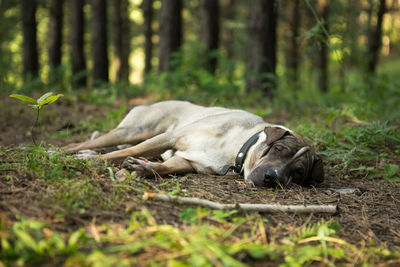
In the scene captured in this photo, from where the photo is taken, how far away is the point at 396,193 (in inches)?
171

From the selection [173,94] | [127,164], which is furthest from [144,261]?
[173,94]

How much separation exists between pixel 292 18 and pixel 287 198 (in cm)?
1230

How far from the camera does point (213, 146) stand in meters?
4.74

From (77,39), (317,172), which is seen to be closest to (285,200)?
(317,172)

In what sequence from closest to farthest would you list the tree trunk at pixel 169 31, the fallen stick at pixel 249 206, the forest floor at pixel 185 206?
the forest floor at pixel 185 206 < the fallen stick at pixel 249 206 < the tree trunk at pixel 169 31

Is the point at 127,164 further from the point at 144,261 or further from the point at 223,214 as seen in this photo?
the point at 144,261

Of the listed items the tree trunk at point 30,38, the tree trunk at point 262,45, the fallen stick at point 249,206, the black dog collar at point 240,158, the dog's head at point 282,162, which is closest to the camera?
the fallen stick at point 249,206

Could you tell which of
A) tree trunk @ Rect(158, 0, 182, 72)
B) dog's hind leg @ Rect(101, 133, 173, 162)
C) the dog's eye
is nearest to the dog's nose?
the dog's eye

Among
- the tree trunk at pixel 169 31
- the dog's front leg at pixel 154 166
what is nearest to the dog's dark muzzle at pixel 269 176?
the dog's front leg at pixel 154 166

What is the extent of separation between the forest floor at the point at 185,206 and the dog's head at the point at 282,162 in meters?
0.12

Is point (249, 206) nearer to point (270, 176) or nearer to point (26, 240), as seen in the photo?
point (270, 176)

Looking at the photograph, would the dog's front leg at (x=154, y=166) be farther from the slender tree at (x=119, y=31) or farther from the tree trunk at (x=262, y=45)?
the slender tree at (x=119, y=31)

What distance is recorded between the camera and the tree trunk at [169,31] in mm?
11539

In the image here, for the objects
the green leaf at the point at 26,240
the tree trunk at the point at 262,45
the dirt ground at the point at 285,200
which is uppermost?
the tree trunk at the point at 262,45
